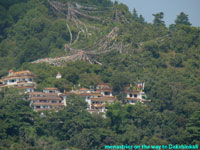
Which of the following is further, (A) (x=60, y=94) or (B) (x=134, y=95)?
(B) (x=134, y=95)

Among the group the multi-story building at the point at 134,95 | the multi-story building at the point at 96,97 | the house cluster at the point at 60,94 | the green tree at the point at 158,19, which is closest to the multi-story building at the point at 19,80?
the house cluster at the point at 60,94

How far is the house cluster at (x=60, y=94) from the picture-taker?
50.6m

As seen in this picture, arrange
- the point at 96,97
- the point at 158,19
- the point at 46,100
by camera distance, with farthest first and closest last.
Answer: the point at 158,19 → the point at 96,97 → the point at 46,100

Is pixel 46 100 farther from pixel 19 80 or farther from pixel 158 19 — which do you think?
pixel 158 19

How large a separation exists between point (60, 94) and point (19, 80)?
164 inches

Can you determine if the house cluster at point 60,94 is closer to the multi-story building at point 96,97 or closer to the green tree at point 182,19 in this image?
the multi-story building at point 96,97

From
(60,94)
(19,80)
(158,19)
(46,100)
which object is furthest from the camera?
(158,19)

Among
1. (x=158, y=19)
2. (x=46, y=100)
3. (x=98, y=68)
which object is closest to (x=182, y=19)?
(x=158, y=19)

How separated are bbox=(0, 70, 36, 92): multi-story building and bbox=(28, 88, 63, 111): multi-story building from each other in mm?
A: 2098

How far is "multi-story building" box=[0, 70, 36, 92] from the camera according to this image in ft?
175

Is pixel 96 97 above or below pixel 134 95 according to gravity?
below

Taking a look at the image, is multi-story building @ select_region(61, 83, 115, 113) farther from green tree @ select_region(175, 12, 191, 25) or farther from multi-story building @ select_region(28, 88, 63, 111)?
green tree @ select_region(175, 12, 191, 25)

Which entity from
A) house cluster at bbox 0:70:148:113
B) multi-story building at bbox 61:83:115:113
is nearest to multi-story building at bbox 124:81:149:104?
house cluster at bbox 0:70:148:113

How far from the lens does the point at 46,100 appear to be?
50.9 m
